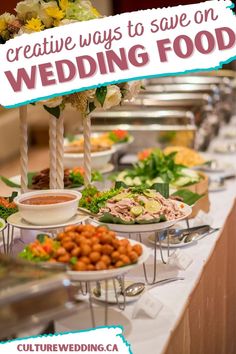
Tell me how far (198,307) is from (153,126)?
189 centimetres

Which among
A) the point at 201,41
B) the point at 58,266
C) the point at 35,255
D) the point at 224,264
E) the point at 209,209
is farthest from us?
the point at 209,209

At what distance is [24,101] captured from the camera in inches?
84.0

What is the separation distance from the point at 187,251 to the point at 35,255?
0.84 metres

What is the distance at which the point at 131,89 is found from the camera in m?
2.26

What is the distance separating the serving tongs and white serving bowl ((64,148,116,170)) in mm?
738

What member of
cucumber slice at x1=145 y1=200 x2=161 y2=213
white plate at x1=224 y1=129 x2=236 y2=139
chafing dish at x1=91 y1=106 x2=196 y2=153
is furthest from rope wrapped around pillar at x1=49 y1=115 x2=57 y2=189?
white plate at x1=224 y1=129 x2=236 y2=139

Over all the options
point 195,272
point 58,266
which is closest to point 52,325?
point 58,266

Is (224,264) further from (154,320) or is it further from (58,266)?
(58,266)

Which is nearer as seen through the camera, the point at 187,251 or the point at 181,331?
the point at 181,331

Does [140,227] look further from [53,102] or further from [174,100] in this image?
[174,100]

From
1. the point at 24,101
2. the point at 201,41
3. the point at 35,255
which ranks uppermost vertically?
the point at 201,41

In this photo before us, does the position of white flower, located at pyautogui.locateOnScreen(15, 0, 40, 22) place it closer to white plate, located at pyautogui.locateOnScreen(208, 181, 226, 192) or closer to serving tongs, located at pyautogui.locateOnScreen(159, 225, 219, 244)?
serving tongs, located at pyautogui.locateOnScreen(159, 225, 219, 244)

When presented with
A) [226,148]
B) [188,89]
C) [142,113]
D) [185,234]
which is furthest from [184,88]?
[185,234]

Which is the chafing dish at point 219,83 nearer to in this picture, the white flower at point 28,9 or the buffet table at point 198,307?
the buffet table at point 198,307
